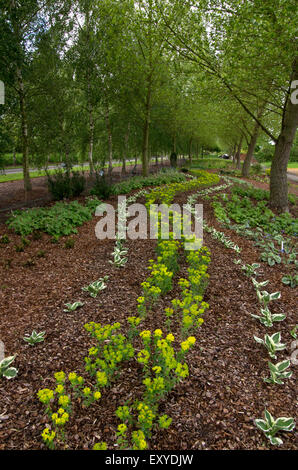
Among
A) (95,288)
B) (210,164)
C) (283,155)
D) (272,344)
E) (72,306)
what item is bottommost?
(272,344)

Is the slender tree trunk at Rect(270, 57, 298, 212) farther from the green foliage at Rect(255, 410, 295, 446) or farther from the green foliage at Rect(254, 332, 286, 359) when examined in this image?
the green foliage at Rect(255, 410, 295, 446)

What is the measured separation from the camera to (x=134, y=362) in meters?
2.63

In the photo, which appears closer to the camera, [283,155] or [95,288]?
[95,288]

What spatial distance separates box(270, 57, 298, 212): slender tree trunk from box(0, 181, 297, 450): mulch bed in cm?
427

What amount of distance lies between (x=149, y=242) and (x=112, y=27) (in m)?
9.68

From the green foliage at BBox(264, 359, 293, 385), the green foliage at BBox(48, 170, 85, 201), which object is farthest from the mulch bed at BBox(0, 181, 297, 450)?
the green foliage at BBox(48, 170, 85, 201)

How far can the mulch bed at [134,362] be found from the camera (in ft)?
6.57

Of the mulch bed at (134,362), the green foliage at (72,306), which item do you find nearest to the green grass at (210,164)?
the mulch bed at (134,362)

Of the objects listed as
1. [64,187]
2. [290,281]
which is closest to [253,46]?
[290,281]

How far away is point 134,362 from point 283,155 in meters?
7.72

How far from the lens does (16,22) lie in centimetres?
817

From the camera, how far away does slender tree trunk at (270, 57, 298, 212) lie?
7.54 metres

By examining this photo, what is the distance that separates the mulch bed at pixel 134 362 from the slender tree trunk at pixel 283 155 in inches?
168

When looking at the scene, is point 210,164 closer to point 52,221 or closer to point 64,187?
point 64,187
